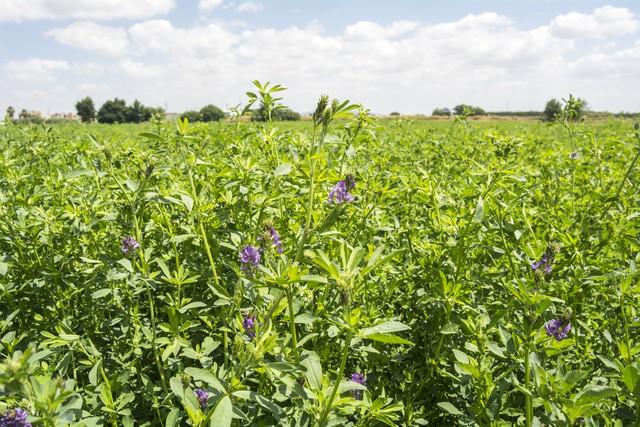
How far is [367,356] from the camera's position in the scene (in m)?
2.31

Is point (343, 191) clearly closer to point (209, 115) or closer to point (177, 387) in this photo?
point (177, 387)

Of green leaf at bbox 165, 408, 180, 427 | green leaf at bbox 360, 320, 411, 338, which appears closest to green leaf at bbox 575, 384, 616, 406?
green leaf at bbox 360, 320, 411, 338

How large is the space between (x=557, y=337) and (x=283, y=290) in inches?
53.9

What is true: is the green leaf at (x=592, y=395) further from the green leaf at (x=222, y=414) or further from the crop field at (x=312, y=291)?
the green leaf at (x=222, y=414)

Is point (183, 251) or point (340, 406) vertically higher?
point (183, 251)

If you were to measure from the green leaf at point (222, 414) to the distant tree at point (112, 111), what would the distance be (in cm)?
6861

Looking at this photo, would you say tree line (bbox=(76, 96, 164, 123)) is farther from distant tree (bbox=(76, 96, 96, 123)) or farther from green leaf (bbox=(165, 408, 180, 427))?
green leaf (bbox=(165, 408, 180, 427))

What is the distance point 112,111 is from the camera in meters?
65.8

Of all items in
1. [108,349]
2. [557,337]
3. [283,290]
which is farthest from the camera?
[108,349]

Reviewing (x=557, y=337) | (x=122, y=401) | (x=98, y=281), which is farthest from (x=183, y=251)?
(x=557, y=337)

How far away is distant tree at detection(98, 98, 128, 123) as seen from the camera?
210ft

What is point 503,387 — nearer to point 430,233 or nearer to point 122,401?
point 430,233

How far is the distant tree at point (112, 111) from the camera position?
6388 centimetres

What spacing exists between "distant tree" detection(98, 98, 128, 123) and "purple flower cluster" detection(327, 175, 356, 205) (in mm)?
67884
